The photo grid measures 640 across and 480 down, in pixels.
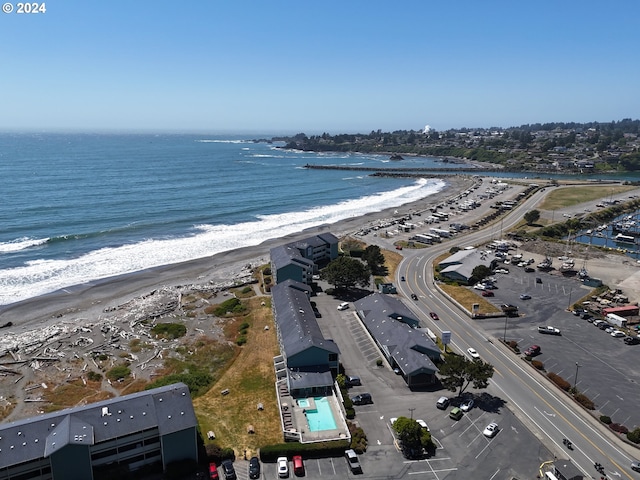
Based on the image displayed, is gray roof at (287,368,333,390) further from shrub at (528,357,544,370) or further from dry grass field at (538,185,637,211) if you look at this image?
dry grass field at (538,185,637,211)

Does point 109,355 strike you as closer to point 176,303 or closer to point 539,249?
point 176,303

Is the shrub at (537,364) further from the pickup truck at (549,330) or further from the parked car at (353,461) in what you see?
the parked car at (353,461)

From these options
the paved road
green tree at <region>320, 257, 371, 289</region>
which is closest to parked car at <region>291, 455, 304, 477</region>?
the paved road

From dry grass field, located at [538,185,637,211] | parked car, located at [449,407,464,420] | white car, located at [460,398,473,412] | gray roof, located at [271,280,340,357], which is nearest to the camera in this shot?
parked car, located at [449,407,464,420]

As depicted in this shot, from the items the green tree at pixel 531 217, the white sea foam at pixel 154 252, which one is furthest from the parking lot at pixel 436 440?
the green tree at pixel 531 217

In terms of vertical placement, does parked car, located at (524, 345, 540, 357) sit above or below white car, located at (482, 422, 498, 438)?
above

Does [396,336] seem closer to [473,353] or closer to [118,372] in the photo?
[473,353]

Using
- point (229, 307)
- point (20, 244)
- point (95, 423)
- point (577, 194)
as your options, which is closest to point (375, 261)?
point (229, 307)
